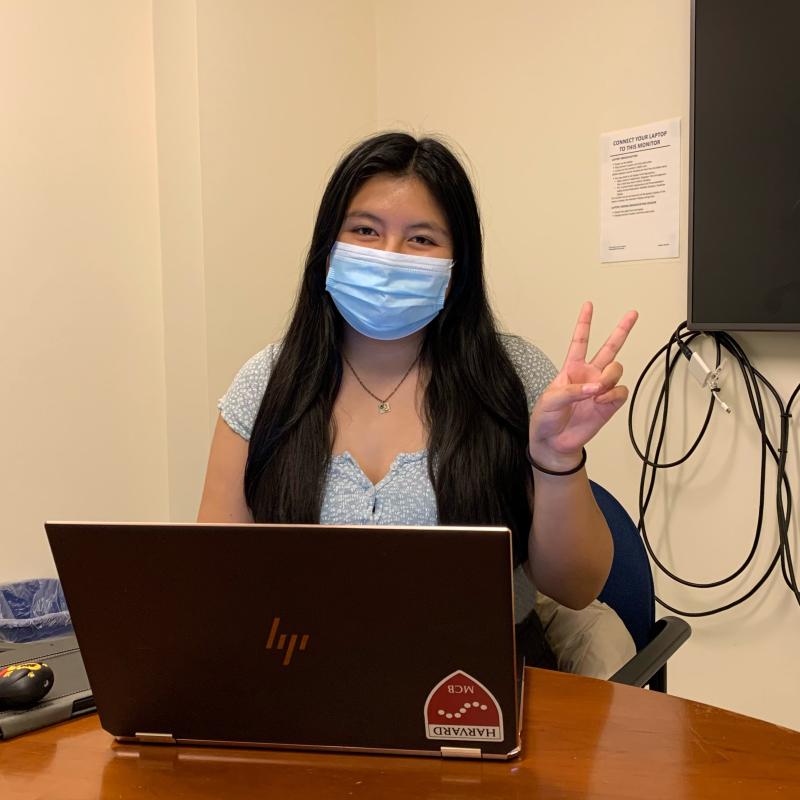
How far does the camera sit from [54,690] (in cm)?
92

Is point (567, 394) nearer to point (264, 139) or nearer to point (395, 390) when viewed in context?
point (395, 390)

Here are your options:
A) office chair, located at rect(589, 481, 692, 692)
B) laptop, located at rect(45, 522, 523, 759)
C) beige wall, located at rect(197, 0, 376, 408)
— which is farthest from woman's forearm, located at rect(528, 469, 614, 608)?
beige wall, located at rect(197, 0, 376, 408)

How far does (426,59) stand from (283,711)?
2.16 m

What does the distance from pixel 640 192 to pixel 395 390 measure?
945 millimetres

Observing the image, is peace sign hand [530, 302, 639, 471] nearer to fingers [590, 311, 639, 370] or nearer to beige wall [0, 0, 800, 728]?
fingers [590, 311, 639, 370]

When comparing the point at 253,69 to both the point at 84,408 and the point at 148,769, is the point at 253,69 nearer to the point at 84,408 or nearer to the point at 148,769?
the point at 84,408

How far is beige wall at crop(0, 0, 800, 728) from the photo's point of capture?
6.31 feet

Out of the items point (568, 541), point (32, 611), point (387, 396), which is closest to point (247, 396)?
point (387, 396)

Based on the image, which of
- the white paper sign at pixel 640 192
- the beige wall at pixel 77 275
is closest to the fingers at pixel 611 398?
the white paper sign at pixel 640 192

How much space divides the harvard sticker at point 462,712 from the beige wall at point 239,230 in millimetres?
1362

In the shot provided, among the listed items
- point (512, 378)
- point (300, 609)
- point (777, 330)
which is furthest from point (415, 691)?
point (777, 330)

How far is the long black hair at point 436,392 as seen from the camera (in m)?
1.34

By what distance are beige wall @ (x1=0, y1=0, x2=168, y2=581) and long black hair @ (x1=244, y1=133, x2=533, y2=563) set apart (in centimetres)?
77

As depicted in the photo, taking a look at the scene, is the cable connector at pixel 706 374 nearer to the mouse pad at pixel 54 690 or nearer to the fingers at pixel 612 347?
the fingers at pixel 612 347
